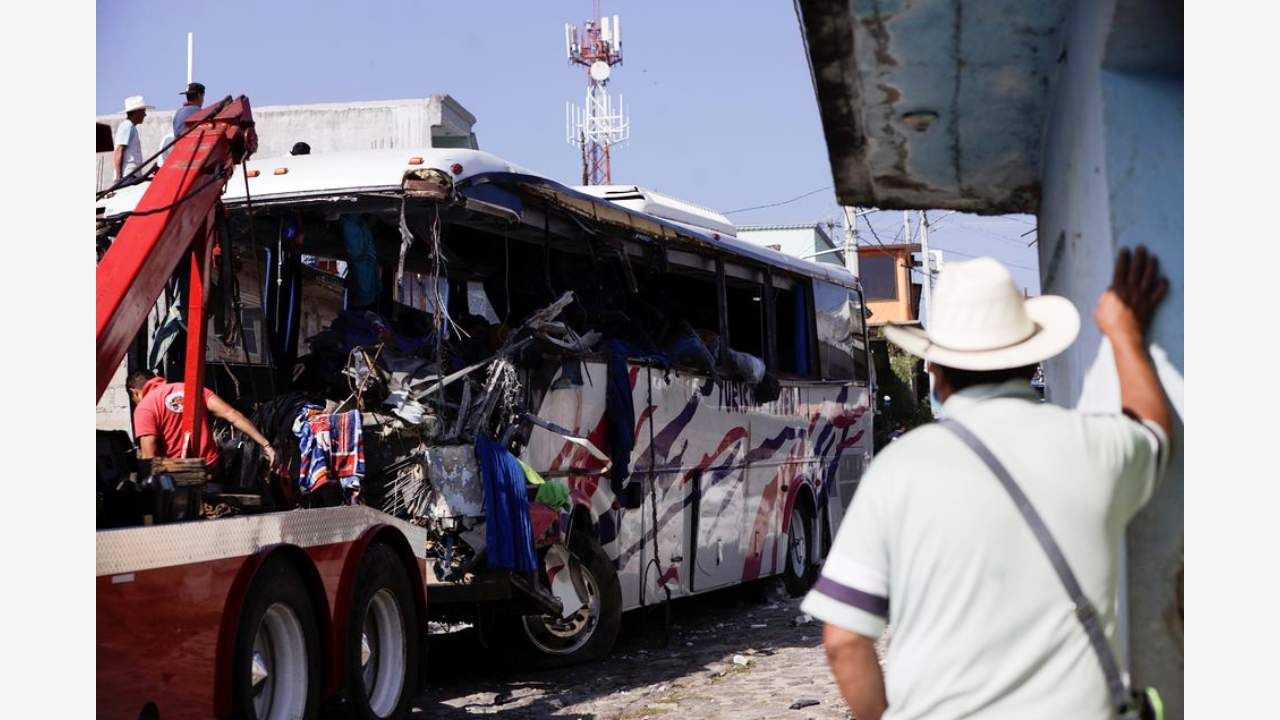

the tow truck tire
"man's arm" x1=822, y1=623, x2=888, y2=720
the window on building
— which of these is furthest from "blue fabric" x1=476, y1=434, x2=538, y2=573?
the window on building

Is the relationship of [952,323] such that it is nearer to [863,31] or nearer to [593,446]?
[863,31]

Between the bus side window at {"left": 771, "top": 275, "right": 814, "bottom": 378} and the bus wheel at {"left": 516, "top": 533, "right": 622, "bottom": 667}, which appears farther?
the bus side window at {"left": 771, "top": 275, "right": 814, "bottom": 378}

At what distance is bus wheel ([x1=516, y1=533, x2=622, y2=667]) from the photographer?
446 inches

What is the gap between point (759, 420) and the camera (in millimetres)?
15305

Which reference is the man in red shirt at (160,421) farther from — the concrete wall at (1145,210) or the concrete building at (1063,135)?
the concrete wall at (1145,210)

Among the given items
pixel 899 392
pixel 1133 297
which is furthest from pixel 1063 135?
pixel 899 392

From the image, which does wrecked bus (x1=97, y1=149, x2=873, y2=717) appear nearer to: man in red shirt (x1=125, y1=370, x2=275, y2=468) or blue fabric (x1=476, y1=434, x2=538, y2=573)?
blue fabric (x1=476, y1=434, x2=538, y2=573)

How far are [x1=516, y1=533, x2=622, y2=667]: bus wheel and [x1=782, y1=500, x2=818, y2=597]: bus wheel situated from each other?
5.42 meters

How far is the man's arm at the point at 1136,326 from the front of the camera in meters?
3.53

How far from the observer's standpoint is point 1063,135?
5.32 m

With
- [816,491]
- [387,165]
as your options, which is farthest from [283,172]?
[816,491]

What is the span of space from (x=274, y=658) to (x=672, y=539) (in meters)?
5.97

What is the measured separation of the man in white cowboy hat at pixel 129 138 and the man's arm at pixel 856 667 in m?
10.3

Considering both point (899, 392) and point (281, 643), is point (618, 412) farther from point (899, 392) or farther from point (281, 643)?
point (899, 392)
